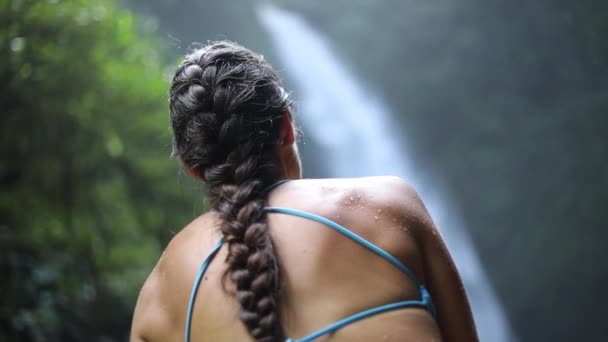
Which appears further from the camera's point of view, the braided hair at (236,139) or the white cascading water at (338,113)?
the white cascading water at (338,113)

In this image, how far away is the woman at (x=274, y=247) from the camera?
1071 mm

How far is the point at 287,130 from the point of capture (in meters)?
1.33

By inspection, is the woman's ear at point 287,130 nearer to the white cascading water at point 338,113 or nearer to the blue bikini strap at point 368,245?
the blue bikini strap at point 368,245

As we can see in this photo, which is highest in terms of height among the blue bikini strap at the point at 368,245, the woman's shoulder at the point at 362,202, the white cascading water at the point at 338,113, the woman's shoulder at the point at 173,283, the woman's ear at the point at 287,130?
the woman's ear at the point at 287,130

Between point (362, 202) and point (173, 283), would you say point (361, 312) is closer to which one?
point (362, 202)

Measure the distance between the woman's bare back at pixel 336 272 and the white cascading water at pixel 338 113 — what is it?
885cm

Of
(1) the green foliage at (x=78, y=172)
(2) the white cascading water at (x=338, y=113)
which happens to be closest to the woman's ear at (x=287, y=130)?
(1) the green foliage at (x=78, y=172)

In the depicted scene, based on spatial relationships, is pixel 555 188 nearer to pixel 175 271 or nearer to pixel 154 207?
pixel 154 207

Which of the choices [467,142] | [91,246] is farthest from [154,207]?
[467,142]

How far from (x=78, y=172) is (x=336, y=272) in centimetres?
663

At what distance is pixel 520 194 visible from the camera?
9.20 metres

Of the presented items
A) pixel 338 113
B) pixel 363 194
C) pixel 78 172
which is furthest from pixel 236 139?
pixel 338 113

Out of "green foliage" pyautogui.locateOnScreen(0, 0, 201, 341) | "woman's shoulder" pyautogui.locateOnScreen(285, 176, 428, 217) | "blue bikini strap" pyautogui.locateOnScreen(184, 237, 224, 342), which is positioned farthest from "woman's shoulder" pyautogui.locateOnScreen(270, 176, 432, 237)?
"green foliage" pyautogui.locateOnScreen(0, 0, 201, 341)

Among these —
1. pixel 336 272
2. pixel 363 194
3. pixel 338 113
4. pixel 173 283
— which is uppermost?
pixel 363 194
